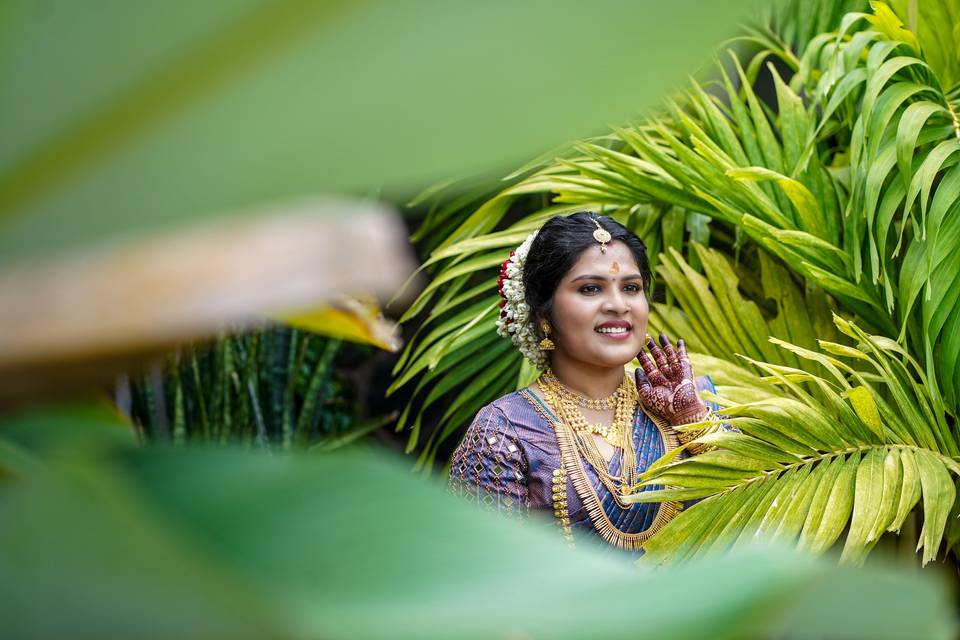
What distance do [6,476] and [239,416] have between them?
9.53 feet

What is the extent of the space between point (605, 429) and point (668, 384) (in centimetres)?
17

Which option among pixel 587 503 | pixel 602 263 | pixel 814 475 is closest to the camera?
pixel 814 475

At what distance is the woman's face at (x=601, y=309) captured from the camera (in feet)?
6.31

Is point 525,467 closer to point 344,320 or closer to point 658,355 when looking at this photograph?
point 658,355

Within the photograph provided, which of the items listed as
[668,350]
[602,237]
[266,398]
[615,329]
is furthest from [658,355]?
[266,398]

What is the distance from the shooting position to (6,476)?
0.15m

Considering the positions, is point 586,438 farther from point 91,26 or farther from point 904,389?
point 91,26

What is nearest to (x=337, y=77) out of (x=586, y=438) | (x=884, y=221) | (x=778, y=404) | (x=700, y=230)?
(x=778, y=404)

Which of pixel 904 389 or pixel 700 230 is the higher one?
pixel 700 230

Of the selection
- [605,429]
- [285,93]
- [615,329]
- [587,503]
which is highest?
[285,93]

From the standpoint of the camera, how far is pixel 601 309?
1929mm

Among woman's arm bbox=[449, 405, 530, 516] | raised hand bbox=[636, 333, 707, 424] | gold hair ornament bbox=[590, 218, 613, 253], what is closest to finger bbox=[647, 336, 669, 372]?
raised hand bbox=[636, 333, 707, 424]

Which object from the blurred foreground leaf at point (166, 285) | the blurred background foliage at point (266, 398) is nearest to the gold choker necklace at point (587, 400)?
the blurred background foliage at point (266, 398)

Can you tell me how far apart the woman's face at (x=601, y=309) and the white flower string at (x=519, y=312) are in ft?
0.34
